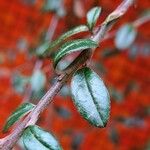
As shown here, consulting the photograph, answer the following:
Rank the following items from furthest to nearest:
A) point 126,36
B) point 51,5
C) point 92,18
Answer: point 51,5 < point 126,36 < point 92,18

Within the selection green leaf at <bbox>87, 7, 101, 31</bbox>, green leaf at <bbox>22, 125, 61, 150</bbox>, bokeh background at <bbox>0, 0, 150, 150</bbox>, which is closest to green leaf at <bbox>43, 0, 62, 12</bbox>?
green leaf at <bbox>87, 7, 101, 31</bbox>

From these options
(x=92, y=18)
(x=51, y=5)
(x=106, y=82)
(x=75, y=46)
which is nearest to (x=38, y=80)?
(x=51, y=5)

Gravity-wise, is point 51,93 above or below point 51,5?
below

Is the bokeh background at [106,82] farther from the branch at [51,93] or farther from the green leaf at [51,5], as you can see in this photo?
the branch at [51,93]

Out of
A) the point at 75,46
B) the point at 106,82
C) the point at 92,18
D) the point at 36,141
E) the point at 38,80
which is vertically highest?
the point at 106,82

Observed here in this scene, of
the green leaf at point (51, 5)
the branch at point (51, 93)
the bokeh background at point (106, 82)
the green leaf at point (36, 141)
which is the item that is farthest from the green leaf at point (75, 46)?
the bokeh background at point (106, 82)

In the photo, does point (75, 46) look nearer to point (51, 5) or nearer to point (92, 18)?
point (92, 18)

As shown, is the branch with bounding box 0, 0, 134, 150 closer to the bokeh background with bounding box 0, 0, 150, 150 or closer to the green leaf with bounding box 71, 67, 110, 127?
the green leaf with bounding box 71, 67, 110, 127

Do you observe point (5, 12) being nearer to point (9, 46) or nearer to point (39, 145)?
point (9, 46)
